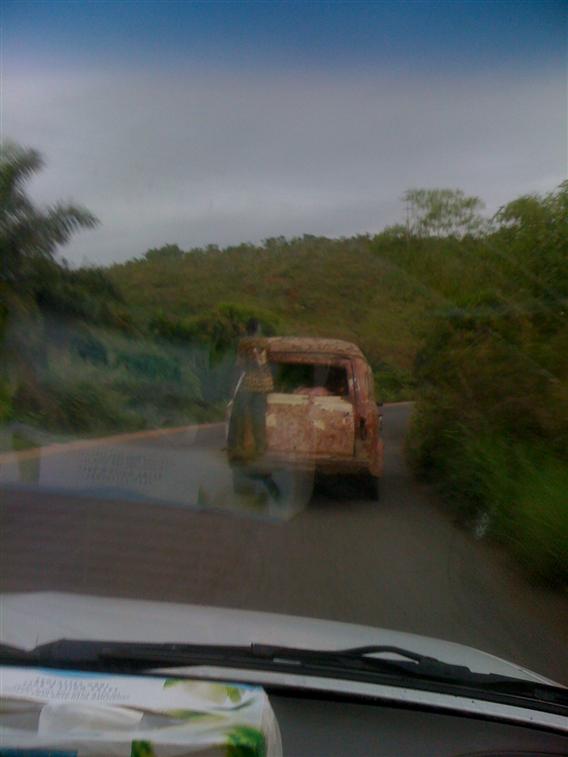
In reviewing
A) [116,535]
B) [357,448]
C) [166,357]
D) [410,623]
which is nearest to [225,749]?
[410,623]

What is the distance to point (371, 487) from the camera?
11250 millimetres

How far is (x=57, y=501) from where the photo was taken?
990cm

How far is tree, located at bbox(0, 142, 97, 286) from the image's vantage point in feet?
49.6

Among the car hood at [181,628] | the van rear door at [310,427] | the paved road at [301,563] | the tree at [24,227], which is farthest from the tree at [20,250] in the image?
the car hood at [181,628]

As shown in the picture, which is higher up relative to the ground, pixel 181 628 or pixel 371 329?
pixel 181 628

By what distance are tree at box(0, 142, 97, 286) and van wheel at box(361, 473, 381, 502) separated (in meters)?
7.16

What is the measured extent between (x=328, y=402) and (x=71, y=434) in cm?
629

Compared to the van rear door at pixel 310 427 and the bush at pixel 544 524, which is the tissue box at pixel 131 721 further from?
the van rear door at pixel 310 427

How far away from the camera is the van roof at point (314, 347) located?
38.8 feet

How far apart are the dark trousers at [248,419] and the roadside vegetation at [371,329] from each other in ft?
8.32

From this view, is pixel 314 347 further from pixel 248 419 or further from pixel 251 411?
pixel 248 419

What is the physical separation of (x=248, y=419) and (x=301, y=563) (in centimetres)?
361

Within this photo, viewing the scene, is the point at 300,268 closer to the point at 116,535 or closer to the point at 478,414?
the point at 478,414

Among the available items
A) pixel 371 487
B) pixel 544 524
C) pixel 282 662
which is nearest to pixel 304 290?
pixel 371 487
